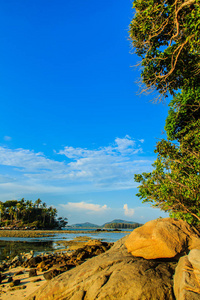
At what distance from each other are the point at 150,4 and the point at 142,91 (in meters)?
3.43

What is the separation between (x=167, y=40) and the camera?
888 centimetres

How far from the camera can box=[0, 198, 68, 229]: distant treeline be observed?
100812 millimetres

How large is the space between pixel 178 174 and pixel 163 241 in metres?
4.22

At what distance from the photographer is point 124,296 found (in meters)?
5.94

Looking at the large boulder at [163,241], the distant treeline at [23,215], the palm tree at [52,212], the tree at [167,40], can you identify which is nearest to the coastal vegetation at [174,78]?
the tree at [167,40]

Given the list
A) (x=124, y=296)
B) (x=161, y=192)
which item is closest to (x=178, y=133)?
(x=161, y=192)

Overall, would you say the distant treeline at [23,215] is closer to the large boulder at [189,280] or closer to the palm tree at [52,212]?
the palm tree at [52,212]

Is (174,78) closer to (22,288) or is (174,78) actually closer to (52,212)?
(22,288)

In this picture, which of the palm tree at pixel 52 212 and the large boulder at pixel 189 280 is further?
the palm tree at pixel 52 212

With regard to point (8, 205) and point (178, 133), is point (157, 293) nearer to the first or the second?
point (178, 133)

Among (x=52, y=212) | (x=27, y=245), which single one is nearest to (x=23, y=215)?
(x=52, y=212)

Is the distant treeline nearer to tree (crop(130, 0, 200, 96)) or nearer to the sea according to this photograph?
the sea

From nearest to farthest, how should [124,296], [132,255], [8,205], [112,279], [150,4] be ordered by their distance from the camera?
1. [124,296]
2. [112,279]
3. [150,4]
4. [132,255]
5. [8,205]

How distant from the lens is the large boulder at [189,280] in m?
5.06
